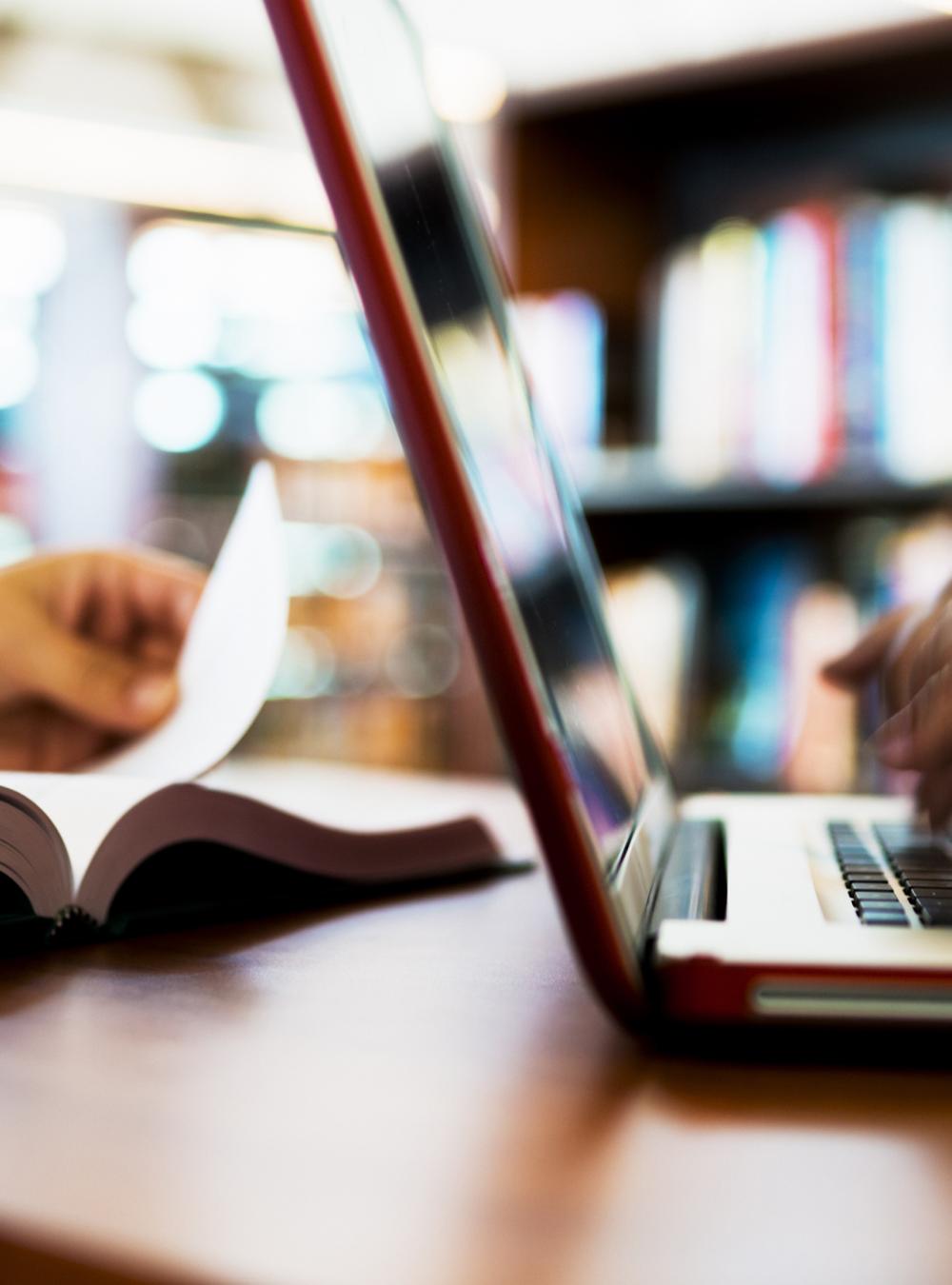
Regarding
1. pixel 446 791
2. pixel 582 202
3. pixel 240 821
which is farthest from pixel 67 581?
pixel 582 202

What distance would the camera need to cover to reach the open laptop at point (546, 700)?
332 mm

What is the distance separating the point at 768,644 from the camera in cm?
180

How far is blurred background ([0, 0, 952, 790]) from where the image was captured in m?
1.67

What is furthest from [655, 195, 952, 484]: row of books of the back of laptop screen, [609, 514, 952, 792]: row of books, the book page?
the book page

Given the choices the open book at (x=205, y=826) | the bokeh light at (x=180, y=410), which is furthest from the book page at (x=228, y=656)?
the bokeh light at (x=180, y=410)

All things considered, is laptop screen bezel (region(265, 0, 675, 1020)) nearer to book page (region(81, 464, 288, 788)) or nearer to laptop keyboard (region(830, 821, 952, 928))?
laptop keyboard (region(830, 821, 952, 928))

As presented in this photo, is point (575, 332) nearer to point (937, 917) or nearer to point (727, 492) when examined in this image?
point (727, 492)

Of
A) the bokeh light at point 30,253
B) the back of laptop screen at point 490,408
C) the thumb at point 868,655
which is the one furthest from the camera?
the bokeh light at point 30,253

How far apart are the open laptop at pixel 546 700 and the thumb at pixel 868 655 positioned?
0.24 m

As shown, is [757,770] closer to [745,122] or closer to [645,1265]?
[745,122]

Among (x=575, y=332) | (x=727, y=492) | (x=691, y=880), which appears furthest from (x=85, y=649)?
(x=575, y=332)

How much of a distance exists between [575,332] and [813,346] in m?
0.39

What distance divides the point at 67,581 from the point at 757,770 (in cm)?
118

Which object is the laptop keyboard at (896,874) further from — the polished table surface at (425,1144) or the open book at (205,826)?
the open book at (205,826)
